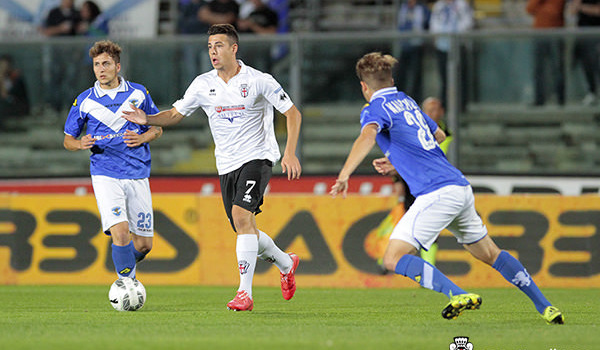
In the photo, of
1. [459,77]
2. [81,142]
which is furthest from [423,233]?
[459,77]

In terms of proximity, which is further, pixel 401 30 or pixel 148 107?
pixel 401 30

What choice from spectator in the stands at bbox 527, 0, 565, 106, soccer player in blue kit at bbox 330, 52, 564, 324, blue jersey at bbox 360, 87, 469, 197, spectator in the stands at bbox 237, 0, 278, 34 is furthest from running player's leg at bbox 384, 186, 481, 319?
spectator in the stands at bbox 237, 0, 278, 34

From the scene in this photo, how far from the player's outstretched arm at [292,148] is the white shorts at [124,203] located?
142 cm

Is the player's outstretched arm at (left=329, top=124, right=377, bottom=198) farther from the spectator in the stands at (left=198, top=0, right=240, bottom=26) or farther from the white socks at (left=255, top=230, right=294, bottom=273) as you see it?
the spectator in the stands at (left=198, top=0, right=240, bottom=26)

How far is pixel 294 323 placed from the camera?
7.64 meters

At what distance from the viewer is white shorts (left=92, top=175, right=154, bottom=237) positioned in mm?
8922

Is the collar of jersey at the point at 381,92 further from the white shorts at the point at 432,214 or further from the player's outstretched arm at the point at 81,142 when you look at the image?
the player's outstretched arm at the point at 81,142

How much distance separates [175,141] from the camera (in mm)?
15297

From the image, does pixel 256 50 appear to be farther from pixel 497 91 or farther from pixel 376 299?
pixel 376 299

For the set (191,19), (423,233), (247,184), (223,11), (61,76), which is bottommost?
(61,76)

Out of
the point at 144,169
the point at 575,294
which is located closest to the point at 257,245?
the point at 144,169

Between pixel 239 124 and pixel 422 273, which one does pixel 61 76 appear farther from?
pixel 422 273

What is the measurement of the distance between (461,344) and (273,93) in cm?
327

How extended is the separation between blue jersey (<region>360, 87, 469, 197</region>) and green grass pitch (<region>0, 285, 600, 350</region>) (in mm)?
1062
